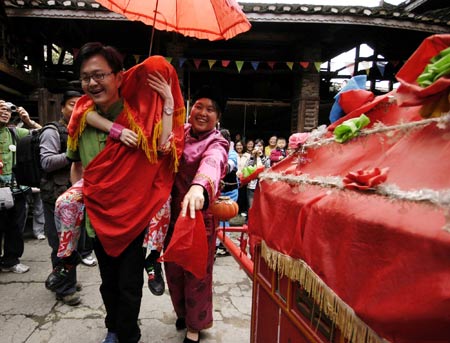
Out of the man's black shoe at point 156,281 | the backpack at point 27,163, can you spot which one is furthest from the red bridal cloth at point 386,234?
the backpack at point 27,163

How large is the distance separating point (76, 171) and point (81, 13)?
14.7 feet

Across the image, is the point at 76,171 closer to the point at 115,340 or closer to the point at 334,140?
the point at 115,340

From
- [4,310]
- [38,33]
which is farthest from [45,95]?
[4,310]

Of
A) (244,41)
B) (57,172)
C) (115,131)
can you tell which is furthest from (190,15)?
(244,41)

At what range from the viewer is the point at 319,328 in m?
1.15

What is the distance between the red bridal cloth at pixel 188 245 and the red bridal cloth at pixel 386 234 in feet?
1.26

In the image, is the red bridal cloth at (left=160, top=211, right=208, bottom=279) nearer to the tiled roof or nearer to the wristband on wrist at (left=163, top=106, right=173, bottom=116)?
the wristband on wrist at (left=163, top=106, right=173, bottom=116)

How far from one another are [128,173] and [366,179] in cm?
124

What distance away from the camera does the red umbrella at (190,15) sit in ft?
6.83

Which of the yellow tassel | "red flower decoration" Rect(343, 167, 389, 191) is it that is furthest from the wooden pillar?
"red flower decoration" Rect(343, 167, 389, 191)

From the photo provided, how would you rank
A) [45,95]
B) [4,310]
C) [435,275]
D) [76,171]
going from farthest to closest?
1. [45,95]
2. [4,310]
3. [76,171]
4. [435,275]

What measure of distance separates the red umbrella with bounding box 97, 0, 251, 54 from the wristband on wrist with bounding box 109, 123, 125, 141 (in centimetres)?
81

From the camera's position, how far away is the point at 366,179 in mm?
891

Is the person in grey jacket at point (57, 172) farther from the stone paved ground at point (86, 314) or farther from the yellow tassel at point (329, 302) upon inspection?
the yellow tassel at point (329, 302)
